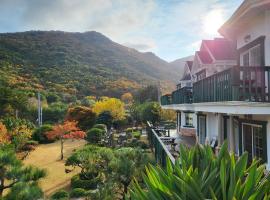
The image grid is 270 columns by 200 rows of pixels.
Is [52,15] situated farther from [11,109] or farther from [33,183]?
[11,109]

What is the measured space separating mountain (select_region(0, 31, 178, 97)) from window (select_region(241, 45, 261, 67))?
62107mm

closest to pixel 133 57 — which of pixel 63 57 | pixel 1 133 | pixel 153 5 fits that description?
pixel 63 57

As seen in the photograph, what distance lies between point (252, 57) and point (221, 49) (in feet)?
24.1

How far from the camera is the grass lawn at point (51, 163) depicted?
17956mm

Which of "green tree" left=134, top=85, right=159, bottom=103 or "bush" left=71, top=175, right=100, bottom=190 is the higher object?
"green tree" left=134, top=85, right=159, bottom=103

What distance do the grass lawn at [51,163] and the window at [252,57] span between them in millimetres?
8941

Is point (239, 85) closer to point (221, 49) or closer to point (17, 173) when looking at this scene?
point (17, 173)

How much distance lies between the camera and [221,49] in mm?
19016

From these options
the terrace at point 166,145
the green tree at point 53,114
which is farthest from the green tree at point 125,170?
the green tree at point 53,114

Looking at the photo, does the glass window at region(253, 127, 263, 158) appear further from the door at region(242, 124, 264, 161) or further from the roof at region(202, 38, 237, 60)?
the roof at region(202, 38, 237, 60)

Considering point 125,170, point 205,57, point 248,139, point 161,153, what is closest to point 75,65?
point 205,57

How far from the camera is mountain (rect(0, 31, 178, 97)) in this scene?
81500mm

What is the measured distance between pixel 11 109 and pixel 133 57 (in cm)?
9491

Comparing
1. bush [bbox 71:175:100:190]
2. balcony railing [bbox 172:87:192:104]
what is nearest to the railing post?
balcony railing [bbox 172:87:192:104]
